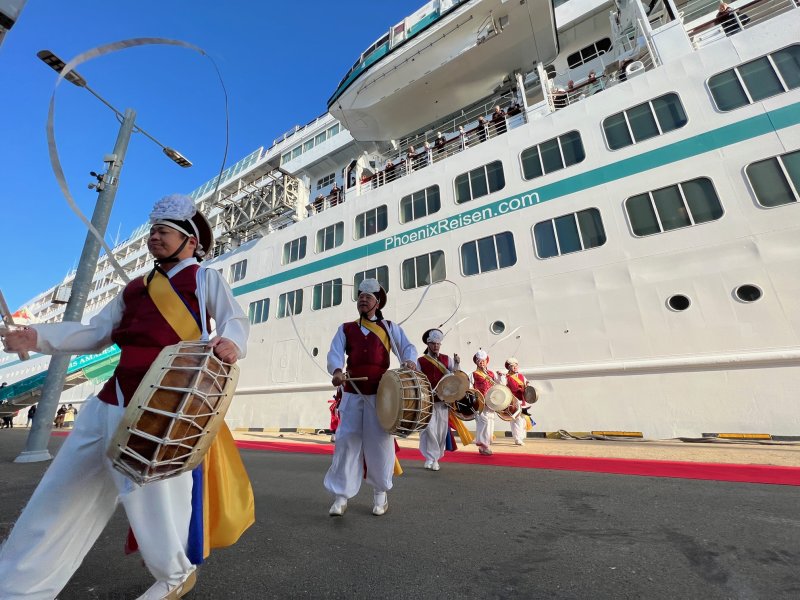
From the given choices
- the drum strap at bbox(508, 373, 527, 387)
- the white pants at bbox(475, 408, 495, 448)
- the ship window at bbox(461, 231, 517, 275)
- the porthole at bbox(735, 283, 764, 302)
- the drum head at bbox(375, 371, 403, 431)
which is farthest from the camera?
the ship window at bbox(461, 231, 517, 275)

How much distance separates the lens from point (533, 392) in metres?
7.00

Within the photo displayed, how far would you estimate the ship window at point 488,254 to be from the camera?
934cm

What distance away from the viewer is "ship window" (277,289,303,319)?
13549mm

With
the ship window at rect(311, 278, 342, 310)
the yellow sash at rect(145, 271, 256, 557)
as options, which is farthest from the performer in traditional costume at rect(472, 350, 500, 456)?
the ship window at rect(311, 278, 342, 310)

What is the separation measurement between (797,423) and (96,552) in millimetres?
9043

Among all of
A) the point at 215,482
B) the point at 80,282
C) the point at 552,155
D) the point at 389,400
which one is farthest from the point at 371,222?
the point at 215,482

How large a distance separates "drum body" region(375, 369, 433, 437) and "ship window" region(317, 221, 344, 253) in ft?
35.3

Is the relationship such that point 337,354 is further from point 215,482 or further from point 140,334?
point 140,334

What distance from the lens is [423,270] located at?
424 inches

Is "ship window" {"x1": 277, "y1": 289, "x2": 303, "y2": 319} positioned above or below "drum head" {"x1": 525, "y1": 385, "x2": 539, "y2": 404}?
above

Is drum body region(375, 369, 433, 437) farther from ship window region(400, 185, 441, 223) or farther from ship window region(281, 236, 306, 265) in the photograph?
ship window region(281, 236, 306, 265)

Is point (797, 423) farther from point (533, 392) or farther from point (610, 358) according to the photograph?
point (533, 392)

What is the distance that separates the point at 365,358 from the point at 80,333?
77.4 inches

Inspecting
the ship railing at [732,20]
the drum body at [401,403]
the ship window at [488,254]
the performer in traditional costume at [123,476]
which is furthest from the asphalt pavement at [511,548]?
the ship railing at [732,20]
